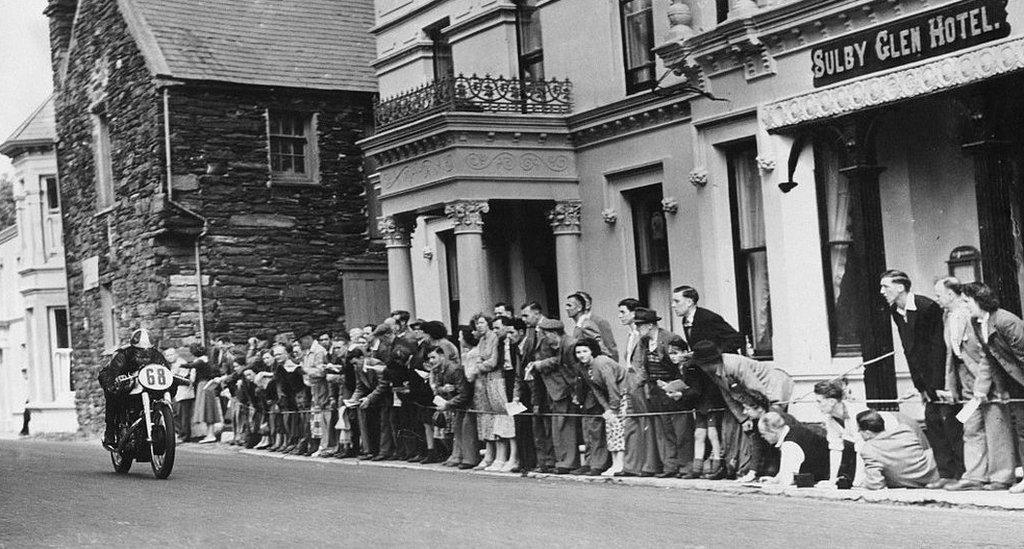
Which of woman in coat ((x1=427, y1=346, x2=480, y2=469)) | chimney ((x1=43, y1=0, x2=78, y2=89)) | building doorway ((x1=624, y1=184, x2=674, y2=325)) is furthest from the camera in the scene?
chimney ((x1=43, y1=0, x2=78, y2=89))

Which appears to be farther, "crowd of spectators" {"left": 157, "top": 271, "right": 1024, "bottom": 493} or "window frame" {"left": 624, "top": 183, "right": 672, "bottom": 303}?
"window frame" {"left": 624, "top": 183, "right": 672, "bottom": 303}

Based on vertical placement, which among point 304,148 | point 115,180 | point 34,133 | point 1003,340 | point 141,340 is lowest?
point 1003,340

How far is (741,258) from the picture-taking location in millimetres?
20219

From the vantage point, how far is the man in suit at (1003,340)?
13.3m

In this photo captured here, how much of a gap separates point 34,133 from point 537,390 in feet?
98.2

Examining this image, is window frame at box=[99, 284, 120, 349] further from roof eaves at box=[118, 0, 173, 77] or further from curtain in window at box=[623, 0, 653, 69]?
curtain in window at box=[623, 0, 653, 69]

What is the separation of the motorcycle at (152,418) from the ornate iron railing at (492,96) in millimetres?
7953

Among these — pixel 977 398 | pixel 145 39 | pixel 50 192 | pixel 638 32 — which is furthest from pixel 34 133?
pixel 977 398

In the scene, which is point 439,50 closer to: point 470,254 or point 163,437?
point 470,254

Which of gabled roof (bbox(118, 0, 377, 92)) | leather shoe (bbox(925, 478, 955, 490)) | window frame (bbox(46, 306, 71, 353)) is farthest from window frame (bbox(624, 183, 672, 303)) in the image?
window frame (bbox(46, 306, 71, 353))

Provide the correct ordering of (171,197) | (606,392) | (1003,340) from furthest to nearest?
(171,197) → (606,392) → (1003,340)

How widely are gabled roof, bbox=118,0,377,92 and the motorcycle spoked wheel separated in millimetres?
16978

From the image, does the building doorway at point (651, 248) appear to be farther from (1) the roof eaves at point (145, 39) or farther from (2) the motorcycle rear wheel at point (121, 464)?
(1) the roof eaves at point (145, 39)

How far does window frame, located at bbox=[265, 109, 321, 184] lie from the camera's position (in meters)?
34.8
